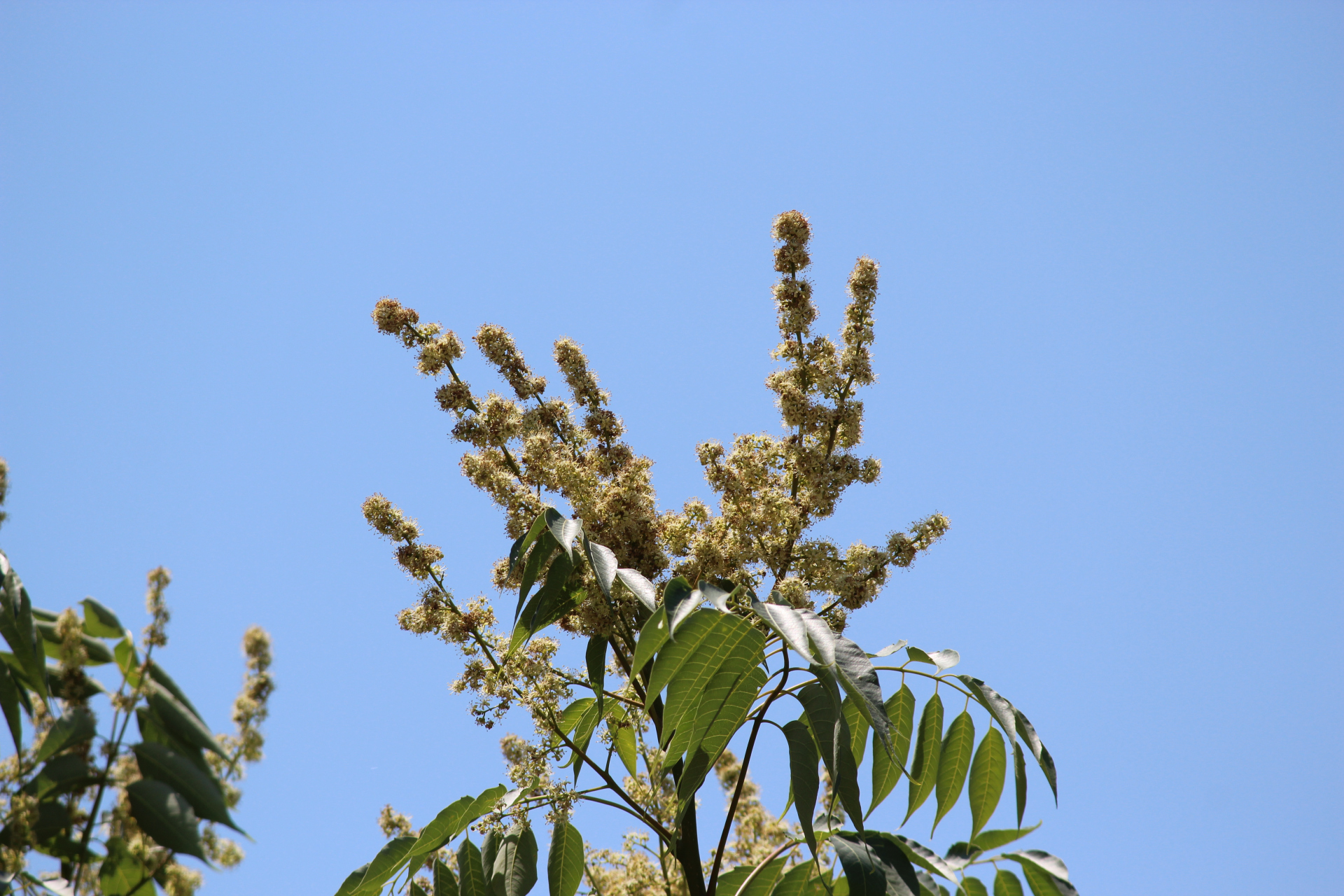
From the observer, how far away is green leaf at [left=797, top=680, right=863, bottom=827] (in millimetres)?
2074

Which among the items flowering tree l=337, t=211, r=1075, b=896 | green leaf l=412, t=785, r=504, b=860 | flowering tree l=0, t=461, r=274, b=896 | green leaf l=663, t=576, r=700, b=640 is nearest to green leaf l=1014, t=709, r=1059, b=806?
flowering tree l=337, t=211, r=1075, b=896

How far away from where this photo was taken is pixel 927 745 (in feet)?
9.86

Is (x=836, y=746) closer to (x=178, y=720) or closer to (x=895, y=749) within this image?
(x=895, y=749)

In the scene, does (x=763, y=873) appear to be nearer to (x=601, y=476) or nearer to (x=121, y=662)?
(x=601, y=476)

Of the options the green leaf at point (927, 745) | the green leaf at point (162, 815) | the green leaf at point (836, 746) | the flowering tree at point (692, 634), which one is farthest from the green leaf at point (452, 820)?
the green leaf at point (162, 815)

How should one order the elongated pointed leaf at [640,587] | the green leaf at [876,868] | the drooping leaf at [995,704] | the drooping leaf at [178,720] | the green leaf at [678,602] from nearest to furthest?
the drooping leaf at [178,720] → the green leaf at [678,602] → the elongated pointed leaf at [640,587] → the green leaf at [876,868] → the drooping leaf at [995,704]

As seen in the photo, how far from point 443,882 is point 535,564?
102 centimetres

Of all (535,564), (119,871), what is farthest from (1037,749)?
(119,871)

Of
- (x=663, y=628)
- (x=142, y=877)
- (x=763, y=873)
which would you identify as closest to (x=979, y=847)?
(x=763, y=873)

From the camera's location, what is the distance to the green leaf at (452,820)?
9.18ft

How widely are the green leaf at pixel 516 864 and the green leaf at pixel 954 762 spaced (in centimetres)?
126

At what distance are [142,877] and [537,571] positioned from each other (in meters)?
1.31

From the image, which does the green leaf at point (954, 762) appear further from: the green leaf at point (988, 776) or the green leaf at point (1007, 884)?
the green leaf at point (1007, 884)

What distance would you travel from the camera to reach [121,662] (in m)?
1.54
